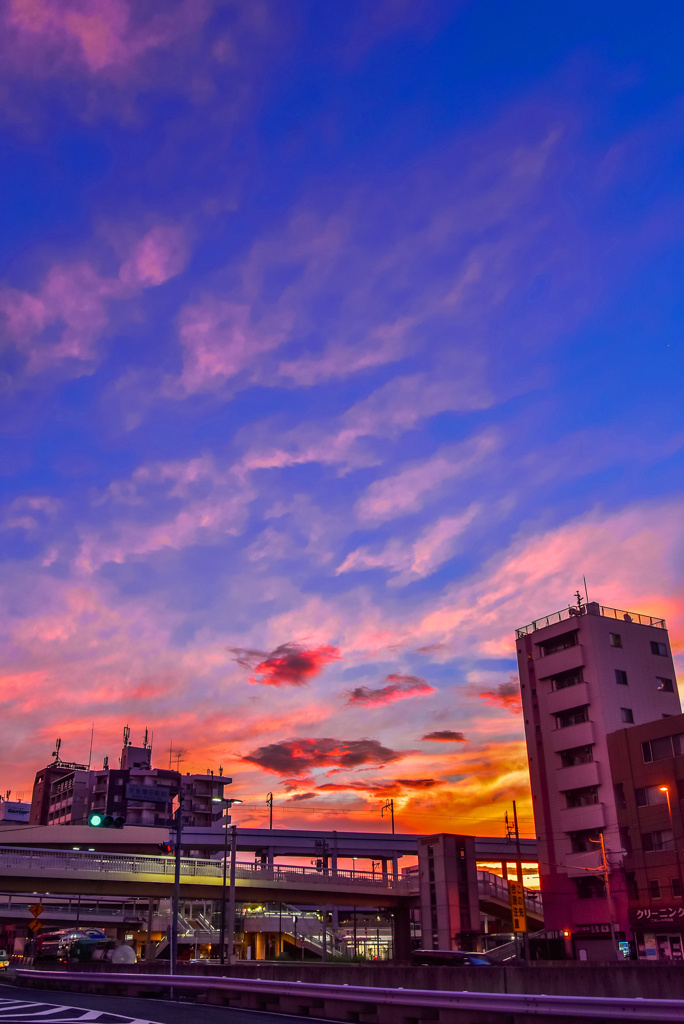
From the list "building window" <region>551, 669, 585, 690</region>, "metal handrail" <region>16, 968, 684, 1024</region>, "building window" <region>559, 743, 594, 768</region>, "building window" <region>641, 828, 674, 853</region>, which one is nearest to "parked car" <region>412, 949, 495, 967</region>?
"building window" <region>641, 828, 674, 853</region>

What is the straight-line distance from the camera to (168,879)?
6259 centimetres

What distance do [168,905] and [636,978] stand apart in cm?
8973

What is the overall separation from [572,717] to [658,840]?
52.0ft

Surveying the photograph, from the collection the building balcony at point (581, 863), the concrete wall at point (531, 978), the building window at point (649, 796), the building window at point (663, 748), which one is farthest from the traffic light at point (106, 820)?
the building balcony at point (581, 863)

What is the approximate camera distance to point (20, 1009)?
2159 cm

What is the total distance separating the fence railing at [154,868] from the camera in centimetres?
5744

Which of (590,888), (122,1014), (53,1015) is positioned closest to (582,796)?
(590,888)

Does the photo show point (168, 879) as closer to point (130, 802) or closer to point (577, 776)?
point (577, 776)

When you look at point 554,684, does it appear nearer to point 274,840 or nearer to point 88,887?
point 88,887

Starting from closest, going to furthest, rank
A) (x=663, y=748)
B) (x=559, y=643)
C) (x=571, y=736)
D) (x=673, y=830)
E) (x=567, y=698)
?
(x=673, y=830)
(x=663, y=748)
(x=571, y=736)
(x=567, y=698)
(x=559, y=643)

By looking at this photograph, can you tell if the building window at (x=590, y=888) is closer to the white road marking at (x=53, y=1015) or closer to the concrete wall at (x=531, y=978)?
the concrete wall at (x=531, y=978)

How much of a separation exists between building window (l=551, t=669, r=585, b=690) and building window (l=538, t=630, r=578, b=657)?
7.39ft

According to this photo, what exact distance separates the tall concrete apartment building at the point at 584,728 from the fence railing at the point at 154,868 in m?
14.3

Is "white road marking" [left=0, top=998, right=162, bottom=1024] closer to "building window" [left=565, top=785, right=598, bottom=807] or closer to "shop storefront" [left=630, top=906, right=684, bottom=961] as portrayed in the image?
"shop storefront" [left=630, top=906, right=684, bottom=961]
